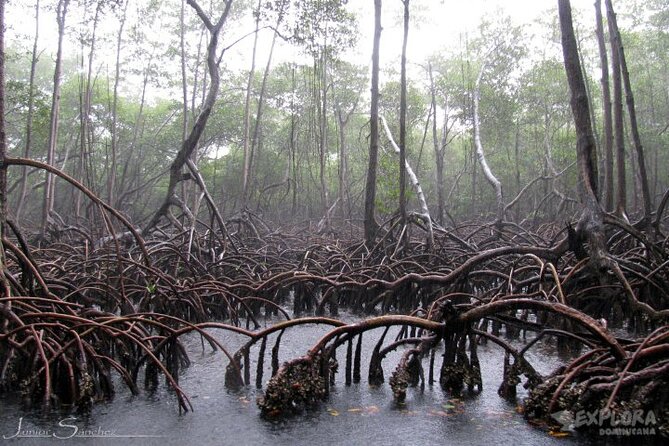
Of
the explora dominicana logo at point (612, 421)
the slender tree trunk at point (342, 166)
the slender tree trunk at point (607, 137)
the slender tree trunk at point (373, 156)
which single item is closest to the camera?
the explora dominicana logo at point (612, 421)

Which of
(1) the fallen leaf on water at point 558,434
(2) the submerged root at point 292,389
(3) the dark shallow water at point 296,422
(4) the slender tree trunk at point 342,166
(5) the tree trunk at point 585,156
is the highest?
(4) the slender tree trunk at point 342,166

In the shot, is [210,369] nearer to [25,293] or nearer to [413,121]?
[25,293]

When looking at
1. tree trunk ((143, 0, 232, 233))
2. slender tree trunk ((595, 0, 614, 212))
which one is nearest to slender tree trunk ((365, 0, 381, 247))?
tree trunk ((143, 0, 232, 233))

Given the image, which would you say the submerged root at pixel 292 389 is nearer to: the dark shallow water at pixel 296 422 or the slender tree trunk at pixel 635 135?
the dark shallow water at pixel 296 422

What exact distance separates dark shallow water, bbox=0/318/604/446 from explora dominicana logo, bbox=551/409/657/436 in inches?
3.0

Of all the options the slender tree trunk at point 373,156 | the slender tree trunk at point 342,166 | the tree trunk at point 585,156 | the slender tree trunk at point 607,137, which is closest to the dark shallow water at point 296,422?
the tree trunk at point 585,156

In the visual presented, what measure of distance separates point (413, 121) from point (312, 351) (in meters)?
15.4

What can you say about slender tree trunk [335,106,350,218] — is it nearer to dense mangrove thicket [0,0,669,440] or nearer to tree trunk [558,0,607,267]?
dense mangrove thicket [0,0,669,440]

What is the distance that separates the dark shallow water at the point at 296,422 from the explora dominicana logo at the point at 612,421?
0.08 meters

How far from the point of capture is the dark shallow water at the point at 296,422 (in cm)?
235

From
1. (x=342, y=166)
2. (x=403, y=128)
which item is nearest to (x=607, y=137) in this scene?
(x=403, y=128)

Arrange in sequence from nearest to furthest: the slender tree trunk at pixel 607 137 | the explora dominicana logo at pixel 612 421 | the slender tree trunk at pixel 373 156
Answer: the explora dominicana logo at pixel 612 421, the slender tree trunk at pixel 607 137, the slender tree trunk at pixel 373 156

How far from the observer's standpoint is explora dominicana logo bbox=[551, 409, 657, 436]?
6.53ft

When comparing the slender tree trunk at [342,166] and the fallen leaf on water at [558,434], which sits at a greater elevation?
the slender tree trunk at [342,166]
